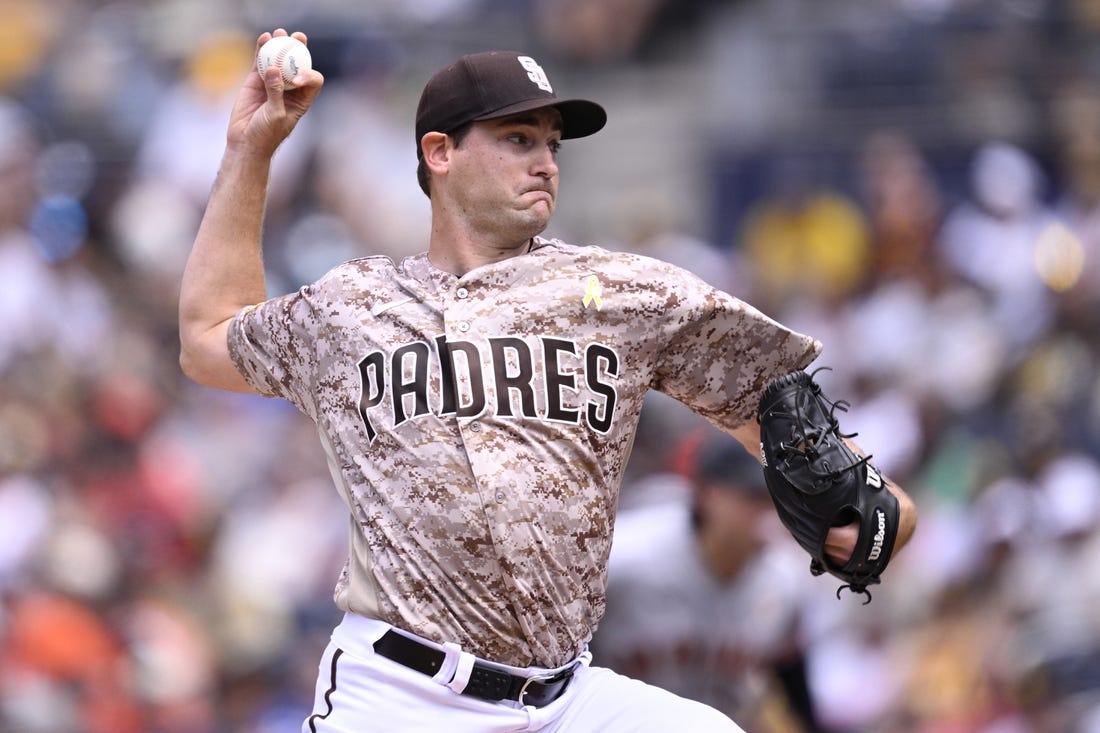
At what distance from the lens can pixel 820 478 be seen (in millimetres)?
3395

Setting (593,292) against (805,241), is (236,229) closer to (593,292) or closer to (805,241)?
(593,292)

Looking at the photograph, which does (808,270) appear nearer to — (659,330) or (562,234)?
(562,234)

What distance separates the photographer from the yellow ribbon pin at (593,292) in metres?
3.40

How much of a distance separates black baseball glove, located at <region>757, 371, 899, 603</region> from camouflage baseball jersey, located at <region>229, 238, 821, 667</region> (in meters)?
0.08

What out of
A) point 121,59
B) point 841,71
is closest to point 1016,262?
point 841,71

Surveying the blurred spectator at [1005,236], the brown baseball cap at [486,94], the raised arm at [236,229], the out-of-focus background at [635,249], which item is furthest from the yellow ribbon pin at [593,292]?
the blurred spectator at [1005,236]

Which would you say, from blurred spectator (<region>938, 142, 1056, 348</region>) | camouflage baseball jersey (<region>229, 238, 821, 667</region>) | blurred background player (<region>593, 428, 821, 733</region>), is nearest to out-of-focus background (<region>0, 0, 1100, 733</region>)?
blurred spectator (<region>938, 142, 1056, 348</region>)

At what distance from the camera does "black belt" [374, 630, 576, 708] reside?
10.8ft

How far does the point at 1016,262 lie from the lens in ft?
28.3

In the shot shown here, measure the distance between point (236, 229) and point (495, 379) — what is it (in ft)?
2.90

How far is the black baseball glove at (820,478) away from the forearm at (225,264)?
49.0 inches

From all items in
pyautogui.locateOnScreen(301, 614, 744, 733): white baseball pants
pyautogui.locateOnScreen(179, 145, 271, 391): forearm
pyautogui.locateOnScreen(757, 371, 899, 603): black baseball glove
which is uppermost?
pyautogui.locateOnScreen(179, 145, 271, 391): forearm

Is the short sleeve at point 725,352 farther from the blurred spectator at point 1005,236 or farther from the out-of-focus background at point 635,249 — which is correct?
the blurred spectator at point 1005,236

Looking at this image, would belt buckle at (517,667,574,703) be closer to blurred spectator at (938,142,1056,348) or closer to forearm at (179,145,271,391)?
forearm at (179,145,271,391)
